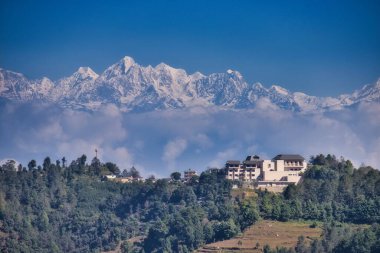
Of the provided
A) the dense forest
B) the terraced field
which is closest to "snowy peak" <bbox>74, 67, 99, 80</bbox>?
the dense forest

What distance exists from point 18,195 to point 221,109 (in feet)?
136

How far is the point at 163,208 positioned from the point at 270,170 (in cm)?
546

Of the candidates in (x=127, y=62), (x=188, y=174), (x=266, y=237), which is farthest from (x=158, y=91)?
(x=266, y=237)

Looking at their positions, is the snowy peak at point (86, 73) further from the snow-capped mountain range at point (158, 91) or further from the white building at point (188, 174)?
the white building at point (188, 174)

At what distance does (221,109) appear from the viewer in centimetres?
9031

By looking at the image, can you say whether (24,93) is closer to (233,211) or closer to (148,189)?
(148,189)

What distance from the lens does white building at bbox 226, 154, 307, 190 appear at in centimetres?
4916

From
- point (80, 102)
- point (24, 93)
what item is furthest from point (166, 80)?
point (24, 93)

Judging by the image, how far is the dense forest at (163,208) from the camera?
42656mm

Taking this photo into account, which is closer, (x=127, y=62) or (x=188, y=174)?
(x=188, y=174)

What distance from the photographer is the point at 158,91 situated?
331ft

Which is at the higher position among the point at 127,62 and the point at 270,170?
the point at 127,62

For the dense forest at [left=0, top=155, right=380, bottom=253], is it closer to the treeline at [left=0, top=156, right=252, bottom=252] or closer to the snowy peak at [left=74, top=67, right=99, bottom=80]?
the treeline at [left=0, top=156, right=252, bottom=252]

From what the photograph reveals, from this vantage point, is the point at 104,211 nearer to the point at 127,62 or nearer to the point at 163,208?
the point at 163,208
